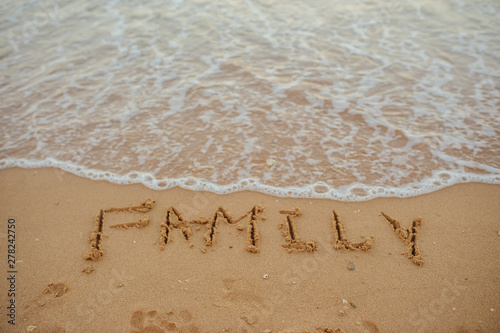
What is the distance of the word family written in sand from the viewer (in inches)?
105

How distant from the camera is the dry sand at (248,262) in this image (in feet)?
7.38

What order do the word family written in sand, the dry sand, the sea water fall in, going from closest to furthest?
the dry sand, the word family written in sand, the sea water

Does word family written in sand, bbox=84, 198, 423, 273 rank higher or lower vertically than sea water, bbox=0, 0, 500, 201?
lower

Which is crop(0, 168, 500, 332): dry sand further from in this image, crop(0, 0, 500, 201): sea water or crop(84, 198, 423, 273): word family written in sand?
crop(0, 0, 500, 201): sea water

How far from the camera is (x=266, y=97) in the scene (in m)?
4.61

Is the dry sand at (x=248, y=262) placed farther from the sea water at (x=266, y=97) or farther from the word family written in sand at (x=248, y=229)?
the sea water at (x=266, y=97)

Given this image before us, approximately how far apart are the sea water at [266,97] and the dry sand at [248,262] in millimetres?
312

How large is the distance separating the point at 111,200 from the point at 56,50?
456 cm

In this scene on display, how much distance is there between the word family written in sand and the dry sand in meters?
0.01

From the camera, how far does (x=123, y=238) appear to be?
9.26ft

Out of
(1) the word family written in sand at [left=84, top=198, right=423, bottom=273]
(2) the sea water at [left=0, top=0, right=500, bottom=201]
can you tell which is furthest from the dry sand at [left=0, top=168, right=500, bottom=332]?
(2) the sea water at [left=0, top=0, right=500, bottom=201]

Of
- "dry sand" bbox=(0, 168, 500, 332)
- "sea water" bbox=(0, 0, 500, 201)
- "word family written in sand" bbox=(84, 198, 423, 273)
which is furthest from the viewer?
"sea water" bbox=(0, 0, 500, 201)

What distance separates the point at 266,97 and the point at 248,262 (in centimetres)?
269

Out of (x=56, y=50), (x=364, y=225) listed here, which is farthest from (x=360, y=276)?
(x=56, y=50)
